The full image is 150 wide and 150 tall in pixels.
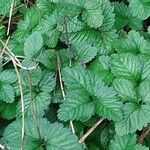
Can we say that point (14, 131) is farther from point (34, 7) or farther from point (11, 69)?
point (34, 7)

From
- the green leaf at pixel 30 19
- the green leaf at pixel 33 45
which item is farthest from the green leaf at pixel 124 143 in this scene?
the green leaf at pixel 30 19

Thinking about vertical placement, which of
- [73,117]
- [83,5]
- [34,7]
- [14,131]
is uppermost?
[83,5]

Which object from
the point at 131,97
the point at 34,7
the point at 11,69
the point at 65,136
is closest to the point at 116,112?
the point at 131,97

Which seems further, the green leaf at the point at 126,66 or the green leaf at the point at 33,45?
the green leaf at the point at 33,45

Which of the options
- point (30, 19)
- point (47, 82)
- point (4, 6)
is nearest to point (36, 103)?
point (47, 82)

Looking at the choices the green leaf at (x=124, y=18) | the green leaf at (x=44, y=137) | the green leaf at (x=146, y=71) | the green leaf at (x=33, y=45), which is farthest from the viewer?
the green leaf at (x=124, y=18)

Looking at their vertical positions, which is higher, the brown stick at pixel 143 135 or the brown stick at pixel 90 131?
the brown stick at pixel 143 135

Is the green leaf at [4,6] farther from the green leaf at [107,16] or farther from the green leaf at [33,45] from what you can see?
the green leaf at [107,16]
